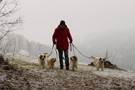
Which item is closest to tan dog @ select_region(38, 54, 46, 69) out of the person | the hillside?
the person

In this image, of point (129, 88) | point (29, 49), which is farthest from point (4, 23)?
point (29, 49)

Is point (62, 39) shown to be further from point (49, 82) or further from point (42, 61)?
point (49, 82)

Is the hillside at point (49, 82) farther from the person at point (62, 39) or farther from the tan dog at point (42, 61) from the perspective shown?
the tan dog at point (42, 61)

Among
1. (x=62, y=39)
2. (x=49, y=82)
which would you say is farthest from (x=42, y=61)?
A: (x=49, y=82)

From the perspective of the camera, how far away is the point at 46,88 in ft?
21.2

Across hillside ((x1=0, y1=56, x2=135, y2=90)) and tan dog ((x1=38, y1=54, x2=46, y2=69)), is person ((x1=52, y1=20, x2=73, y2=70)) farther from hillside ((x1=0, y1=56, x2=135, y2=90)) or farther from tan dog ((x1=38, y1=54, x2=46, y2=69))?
hillside ((x1=0, y1=56, x2=135, y2=90))

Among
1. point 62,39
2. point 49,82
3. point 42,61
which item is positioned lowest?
point 49,82

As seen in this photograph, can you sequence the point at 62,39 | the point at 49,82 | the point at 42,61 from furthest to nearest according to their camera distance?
the point at 42,61
the point at 62,39
the point at 49,82

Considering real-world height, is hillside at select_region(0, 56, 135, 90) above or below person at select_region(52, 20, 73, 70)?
below

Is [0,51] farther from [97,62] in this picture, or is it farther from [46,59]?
[97,62]

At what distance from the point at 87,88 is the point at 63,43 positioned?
5409 millimetres

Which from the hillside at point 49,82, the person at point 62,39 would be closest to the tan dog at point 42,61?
the person at point 62,39

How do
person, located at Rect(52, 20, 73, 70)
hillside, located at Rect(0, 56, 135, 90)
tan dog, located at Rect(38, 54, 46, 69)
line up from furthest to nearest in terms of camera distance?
tan dog, located at Rect(38, 54, 46, 69), person, located at Rect(52, 20, 73, 70), hillside, located at Rect(0, 56, 135, 90)

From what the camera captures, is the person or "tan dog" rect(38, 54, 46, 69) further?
"tan dog" rect(38, 54, 46, 69)
